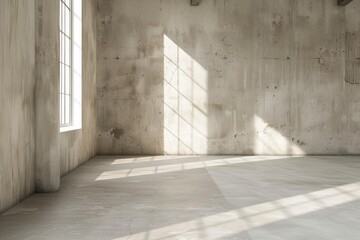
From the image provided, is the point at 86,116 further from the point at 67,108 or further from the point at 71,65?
the point at 71,65

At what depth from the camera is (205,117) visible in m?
13.2

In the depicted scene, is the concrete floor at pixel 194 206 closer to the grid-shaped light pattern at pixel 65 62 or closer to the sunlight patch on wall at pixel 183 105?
the grid-shaped light pattern at pixel 65 62

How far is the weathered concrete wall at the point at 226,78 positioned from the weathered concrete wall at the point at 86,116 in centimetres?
70

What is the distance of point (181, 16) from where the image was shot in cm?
1329

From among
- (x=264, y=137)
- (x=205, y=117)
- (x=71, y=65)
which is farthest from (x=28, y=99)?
(x=264, y=137)

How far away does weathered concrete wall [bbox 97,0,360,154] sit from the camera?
43.1ft

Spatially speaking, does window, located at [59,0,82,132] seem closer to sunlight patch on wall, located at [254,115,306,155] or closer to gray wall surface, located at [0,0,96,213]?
gray wall surface, located at [0,0,96,213]

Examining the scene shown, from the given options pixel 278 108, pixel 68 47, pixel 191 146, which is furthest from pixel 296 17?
pixel 68 47

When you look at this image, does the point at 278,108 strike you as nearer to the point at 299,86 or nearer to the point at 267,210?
the point at 299,86

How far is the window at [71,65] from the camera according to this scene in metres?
9.42

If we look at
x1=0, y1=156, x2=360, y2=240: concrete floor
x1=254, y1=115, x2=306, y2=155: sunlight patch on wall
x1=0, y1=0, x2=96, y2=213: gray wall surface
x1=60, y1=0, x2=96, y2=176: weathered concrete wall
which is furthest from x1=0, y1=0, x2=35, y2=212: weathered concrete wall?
x1=254, y1=115, x2=306, y2=155: sunlight patch on wall

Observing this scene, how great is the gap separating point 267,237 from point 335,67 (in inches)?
413

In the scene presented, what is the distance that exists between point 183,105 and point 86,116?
3.23m

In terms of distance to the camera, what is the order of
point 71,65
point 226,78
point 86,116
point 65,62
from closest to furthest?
point 65,62, point 71,65, point 86,116, point 226,78
